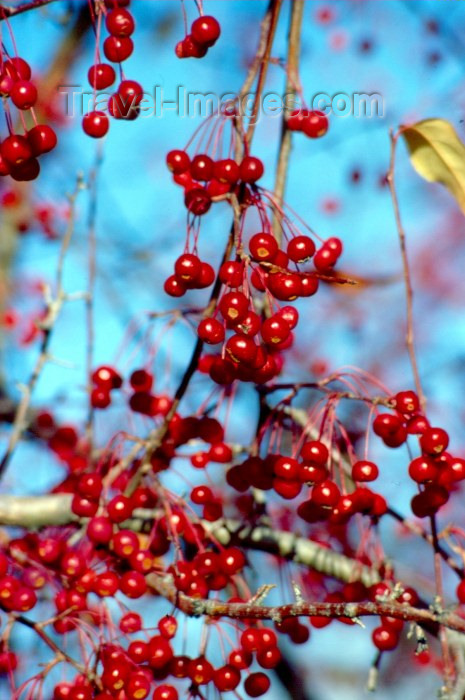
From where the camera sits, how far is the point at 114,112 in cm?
134

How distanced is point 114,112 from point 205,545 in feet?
3.13

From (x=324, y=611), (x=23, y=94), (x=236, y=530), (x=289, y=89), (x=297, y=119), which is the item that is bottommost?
(x=324, y=611)

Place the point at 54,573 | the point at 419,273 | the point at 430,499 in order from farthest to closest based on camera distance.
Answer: the point at 419,273
the point at 54,573
the point at 430,499

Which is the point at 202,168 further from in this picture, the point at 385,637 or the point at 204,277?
the point at 385,637

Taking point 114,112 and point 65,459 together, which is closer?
point 114,112

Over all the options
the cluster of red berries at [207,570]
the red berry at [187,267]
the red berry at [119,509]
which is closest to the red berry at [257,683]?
the cluster of red berries at [207,570]

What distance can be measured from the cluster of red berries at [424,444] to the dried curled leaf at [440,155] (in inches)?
17.3

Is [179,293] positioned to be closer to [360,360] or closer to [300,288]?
[300,288]

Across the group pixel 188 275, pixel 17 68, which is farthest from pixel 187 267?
pixel 17 68

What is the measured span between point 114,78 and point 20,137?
0.28 metres

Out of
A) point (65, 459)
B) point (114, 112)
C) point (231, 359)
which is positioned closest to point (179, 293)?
point (231, 359)

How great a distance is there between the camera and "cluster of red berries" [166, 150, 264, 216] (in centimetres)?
133

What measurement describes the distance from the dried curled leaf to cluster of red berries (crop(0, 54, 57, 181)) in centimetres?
81

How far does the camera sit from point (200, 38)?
142 cm
